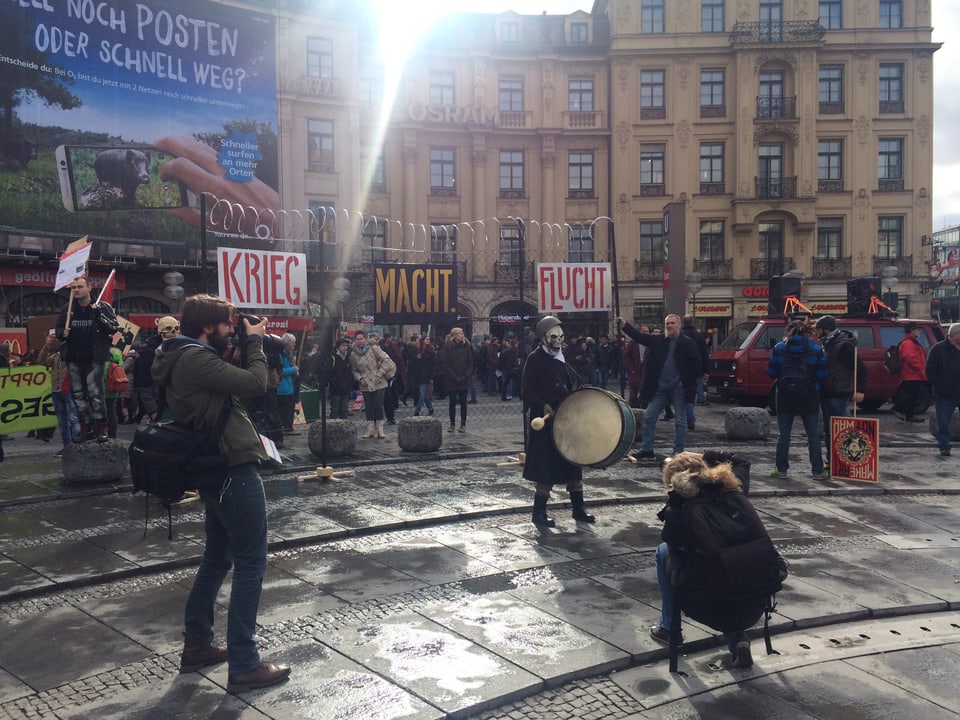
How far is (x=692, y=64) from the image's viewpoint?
3647cm

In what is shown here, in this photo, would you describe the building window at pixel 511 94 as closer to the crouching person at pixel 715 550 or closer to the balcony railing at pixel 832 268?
the balcony railing at pixel 832 268

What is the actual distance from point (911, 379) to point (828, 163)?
81.7 ft

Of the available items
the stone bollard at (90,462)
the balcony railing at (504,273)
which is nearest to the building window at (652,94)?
the balcony railing at (504,273)

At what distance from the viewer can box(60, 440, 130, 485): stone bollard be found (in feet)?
27.4

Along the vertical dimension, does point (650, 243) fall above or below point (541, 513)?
above

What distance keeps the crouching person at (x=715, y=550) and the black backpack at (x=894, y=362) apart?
12653 mm

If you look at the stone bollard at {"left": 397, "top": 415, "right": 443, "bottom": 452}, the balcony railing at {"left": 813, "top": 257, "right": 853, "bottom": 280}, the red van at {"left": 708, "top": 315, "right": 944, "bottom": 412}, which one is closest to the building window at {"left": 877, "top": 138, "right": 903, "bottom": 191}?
the balcony railing at {"left": 813, "top": 257, "right": 853, "bottom": 280}

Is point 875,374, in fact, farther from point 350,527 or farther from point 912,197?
point 912,197

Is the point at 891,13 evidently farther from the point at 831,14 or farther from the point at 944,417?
the point at 944,417

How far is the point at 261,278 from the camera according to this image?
36.2 ft

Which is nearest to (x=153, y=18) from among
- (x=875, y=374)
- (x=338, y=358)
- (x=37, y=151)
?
(x=37, y=151)

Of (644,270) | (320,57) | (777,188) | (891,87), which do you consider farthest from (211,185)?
(891,87)

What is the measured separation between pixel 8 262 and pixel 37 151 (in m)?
4.03

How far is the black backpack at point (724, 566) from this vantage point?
3934mm
